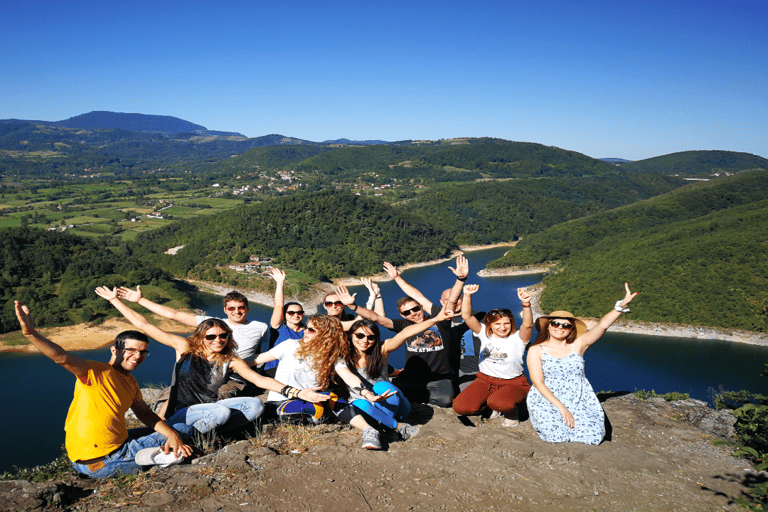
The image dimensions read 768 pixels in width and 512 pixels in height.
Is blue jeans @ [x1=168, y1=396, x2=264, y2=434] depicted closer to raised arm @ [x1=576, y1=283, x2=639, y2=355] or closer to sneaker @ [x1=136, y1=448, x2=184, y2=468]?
sneaker @ [x1=136, y1=448, x2=184, y2=468]

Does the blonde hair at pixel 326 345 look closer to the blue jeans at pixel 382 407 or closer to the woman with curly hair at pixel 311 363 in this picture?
the woman with curly hair at pixel 311 363

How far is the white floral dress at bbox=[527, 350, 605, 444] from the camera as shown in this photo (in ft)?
16.8

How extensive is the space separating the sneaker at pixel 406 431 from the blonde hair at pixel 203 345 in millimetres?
1873

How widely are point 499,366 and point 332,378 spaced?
2031 mm

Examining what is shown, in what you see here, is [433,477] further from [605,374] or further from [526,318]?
[605,374]

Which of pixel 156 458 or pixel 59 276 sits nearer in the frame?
pixel 156 458

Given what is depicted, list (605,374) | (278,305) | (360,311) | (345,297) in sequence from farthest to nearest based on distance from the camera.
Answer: (605,374) < (278,305) < (360,311) < (345,297)

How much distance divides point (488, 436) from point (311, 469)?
6.54 ft

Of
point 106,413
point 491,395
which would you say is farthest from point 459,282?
point 106,413

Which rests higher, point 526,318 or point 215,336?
point 526,318

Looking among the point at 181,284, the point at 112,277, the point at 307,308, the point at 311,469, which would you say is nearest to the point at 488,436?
the point at 311,469

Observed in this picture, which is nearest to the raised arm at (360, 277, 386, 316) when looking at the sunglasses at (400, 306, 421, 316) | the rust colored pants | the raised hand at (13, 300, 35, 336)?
the sunglasses at (400, 306, 421, 316)

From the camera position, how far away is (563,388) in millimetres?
5242

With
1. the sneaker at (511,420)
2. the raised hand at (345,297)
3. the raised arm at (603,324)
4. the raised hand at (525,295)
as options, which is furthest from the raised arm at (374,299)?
the raised arm at (603,324)
